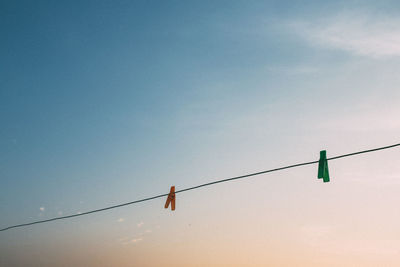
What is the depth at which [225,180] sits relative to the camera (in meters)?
9.95

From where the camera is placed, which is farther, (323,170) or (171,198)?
(171,198)

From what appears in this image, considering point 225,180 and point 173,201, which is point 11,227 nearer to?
point 173,201

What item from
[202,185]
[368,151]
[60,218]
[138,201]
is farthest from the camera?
[60,218]

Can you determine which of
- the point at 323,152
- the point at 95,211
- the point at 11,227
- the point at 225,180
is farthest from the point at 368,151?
the point at 11,227

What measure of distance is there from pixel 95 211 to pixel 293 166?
8.14 meters

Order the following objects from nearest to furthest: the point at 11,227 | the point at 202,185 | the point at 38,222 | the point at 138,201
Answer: the point at 202,185 < the point at 138,201 < the point at 38,222 < the point at 11,227

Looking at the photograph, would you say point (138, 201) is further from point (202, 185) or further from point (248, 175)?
point (248, 175)

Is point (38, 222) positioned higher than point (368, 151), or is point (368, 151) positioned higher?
point (368, 151)

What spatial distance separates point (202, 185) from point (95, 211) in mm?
5176

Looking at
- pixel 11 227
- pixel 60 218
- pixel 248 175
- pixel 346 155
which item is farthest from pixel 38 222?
pixel 346 155

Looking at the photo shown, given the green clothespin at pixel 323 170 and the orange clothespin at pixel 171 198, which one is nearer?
the green clothespin at pixel 323 170

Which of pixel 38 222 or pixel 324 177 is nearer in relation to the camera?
pixel 324 177

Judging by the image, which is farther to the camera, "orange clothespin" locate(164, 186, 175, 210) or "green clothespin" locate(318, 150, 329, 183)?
"orange clothespin" locate(164, 186, 175, 210)

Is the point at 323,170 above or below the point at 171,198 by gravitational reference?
above
